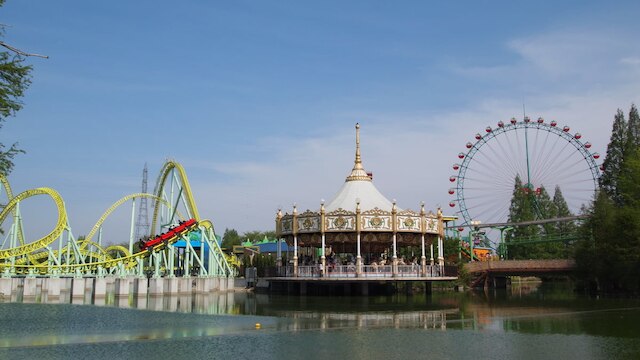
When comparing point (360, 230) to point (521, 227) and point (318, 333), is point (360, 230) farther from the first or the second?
point (521, 227)

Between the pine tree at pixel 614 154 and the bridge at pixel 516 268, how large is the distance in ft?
34.8

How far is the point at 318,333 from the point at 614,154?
4488cm

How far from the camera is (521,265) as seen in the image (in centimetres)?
4731

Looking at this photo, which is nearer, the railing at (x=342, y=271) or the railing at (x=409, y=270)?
the railing at (x=342, y=271)

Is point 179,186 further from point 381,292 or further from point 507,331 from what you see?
point 507,331

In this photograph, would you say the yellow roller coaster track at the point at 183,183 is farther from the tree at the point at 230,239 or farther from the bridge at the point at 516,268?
the tree at the point at 230,239

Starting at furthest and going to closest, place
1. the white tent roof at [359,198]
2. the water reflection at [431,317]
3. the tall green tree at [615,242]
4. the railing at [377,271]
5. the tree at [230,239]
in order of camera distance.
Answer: the tree at [230,239]
the white tent roof at [359,198]
the tall green tree at [615,242]
the railing at [377,271]
the water reflection at [431,317]

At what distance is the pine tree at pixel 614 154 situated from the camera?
51781 millimetres

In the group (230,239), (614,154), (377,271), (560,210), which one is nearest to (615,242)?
(377,271)

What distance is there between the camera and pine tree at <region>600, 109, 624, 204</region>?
51781 mm

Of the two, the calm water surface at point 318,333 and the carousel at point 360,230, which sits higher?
the carousel at point 360,230

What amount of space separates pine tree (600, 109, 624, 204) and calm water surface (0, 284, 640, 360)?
28432mm

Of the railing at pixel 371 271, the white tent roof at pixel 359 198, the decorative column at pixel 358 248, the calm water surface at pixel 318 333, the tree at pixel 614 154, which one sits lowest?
the calm water surface at pixel 318 333

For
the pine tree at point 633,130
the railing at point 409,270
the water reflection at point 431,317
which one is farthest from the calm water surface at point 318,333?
the pine tree at point 633,130
